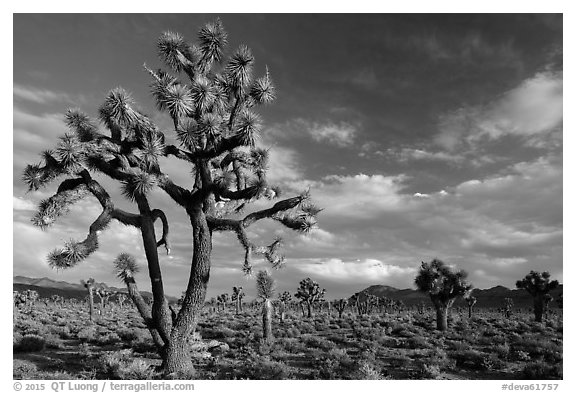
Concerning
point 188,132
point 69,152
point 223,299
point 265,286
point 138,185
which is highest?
point 188,132

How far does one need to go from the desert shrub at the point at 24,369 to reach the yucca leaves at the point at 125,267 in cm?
376

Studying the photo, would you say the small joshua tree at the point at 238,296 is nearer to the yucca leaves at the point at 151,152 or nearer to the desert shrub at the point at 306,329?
the desert shrub at the point at 306,329

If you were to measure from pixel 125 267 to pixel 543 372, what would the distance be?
13.3m

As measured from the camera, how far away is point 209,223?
12.9m

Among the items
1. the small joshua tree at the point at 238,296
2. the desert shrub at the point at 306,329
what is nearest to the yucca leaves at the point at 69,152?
the desert shrub at the point at 306,329

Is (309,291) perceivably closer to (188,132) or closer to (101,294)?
(101,294)

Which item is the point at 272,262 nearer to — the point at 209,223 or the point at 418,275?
the point at 209,223

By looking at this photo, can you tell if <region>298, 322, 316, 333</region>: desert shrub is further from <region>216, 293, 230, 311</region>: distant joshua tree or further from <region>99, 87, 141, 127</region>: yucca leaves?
<region>216, 293, 230, 311</region>: distant joshua tree

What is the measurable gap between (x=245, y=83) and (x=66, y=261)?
22.9 feet

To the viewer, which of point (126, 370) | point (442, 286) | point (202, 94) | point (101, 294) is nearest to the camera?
point (126, 370)

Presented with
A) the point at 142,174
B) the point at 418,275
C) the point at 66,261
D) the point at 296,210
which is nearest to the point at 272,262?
the point at 296,210

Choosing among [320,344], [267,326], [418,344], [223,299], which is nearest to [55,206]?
[267,326]

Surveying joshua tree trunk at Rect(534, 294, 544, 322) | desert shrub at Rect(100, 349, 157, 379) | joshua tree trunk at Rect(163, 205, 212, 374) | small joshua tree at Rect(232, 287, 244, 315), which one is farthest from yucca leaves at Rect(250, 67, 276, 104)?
small joshua tree at Rect(232, 287, 244, 315)

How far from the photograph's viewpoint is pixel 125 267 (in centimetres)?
Result: 1175
